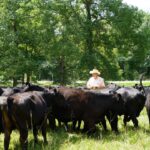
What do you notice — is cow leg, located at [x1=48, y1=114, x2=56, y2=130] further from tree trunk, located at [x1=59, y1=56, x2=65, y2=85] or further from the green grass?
tree trunk, located at [x1=59, y1=56, x2=65, y2=85]

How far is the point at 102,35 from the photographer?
34219 mm

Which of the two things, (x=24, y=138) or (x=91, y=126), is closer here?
(x=24, y=138)

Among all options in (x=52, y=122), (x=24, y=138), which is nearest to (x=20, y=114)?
(x=24, y=138)

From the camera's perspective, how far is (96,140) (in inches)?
400

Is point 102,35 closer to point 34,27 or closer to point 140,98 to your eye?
point 34,27

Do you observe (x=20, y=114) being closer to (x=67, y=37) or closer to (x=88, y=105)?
(x=88, y=105)

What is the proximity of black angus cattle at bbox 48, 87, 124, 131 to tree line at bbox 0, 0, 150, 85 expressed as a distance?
64.4 ft

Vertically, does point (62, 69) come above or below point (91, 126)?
above

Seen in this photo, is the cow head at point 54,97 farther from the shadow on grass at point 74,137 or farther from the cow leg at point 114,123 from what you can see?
the cow leg at point 114,123

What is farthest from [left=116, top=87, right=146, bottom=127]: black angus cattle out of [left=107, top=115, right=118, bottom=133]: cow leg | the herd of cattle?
[left=107, top=115, right=118, bottom=133]: cow leg

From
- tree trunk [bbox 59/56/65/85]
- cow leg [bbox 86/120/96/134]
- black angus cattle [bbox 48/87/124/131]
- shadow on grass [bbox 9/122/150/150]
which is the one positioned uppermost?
tree trunk [bbox 59/56/65/85]

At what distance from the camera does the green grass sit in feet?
29.9

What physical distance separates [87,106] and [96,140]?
139 centimetres

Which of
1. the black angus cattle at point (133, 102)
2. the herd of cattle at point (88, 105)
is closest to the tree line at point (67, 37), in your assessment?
the black angus cattle at point (133, 102)
